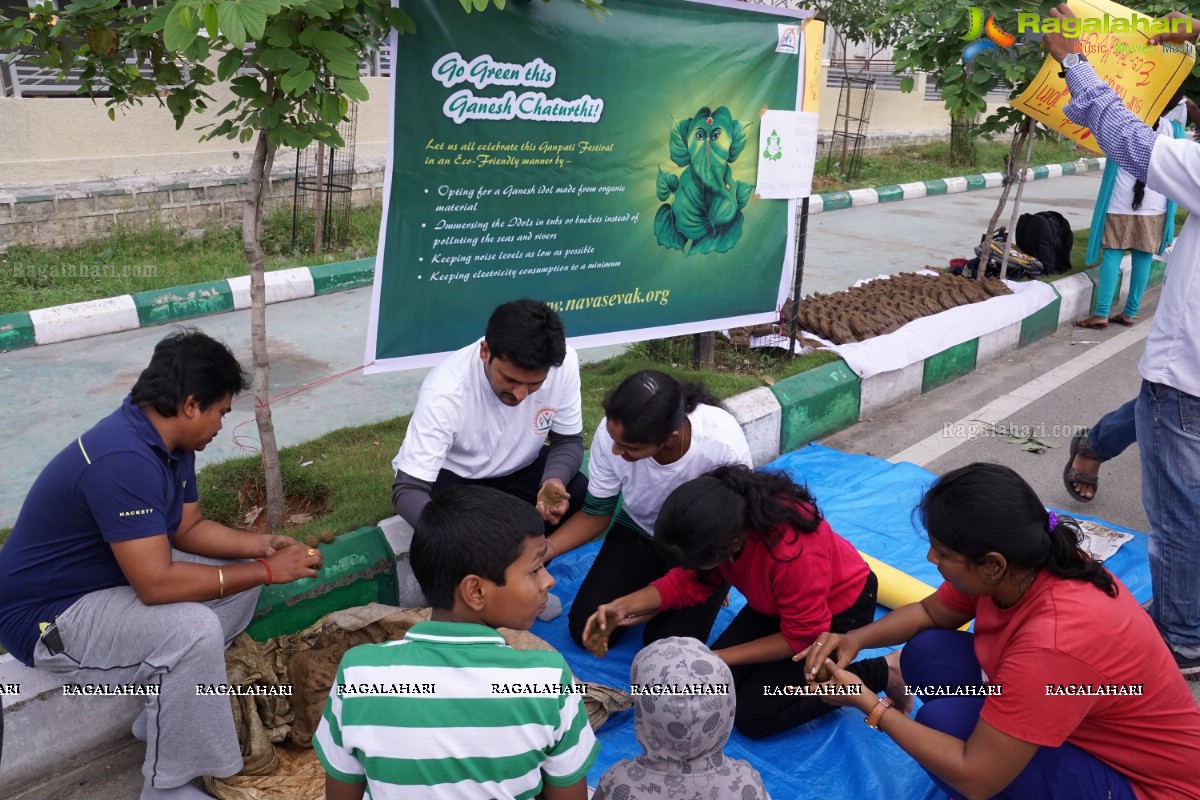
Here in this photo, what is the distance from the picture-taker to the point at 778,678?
2.88 metres

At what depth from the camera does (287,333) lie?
6.35 m

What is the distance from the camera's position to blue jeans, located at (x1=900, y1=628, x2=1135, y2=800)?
209 centimetres

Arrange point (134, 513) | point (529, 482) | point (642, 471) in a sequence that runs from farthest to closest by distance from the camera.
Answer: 1. point (529, 482)
2. point (642, 471)
3. point (134, 513)

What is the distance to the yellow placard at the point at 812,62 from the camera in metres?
4.95

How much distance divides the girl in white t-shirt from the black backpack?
5.63m

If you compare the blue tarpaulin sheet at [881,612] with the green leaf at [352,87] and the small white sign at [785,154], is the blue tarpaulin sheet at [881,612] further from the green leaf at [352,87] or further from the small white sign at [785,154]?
the green leaf at [352,87]

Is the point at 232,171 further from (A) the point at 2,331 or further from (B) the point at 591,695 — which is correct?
(B) the point at 591,695

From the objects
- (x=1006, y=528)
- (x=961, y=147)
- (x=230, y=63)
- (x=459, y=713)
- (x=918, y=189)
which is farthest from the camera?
(x=961, y=147)

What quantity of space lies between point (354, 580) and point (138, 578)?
0.99 m

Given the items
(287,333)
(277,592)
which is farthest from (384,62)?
(277,592)

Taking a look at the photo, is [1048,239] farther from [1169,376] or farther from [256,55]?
[256,55]

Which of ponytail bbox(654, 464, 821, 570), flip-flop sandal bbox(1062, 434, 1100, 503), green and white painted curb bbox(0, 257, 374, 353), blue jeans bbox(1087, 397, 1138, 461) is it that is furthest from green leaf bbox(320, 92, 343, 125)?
Answer: flip-flop sandal bbox(1062, 434, 1100, 503)

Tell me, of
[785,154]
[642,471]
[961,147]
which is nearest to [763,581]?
[642,471]

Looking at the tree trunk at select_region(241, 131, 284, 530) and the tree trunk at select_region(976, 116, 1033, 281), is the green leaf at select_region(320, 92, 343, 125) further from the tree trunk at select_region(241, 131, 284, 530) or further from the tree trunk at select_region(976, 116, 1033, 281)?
the tree trunk at select_region(976, 116, 1033, 281)
